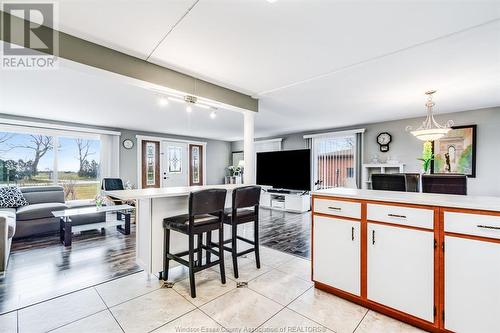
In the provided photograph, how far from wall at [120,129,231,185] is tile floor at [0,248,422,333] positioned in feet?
15.3

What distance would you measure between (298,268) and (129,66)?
9.70 ft

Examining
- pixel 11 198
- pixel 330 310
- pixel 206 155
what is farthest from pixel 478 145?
pixel 11 198

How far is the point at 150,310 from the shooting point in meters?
1.91

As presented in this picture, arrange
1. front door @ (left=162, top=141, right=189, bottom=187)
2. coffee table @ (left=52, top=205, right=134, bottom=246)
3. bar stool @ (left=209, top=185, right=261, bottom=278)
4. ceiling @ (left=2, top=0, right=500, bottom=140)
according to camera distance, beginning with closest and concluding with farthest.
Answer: ceiling @ (left=2, top=0, right=500, bottom=140) → bar stool @ (left=209, top=185, right=261, bottom=278) → coffee table @ (left=52, top=205, right=134, bottom=246) → front door @ (left=162, top=141, right=189, bottom=187)

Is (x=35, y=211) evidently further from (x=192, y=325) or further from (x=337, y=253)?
(x=337, y=253)

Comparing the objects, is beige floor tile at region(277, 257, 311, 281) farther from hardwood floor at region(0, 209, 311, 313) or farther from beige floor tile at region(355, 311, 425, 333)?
beige floor tile at region(355, 311, 425, 333)

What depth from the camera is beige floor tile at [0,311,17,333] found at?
1681 mm

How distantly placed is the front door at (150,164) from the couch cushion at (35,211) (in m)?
2.75

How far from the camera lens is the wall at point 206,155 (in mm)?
6275

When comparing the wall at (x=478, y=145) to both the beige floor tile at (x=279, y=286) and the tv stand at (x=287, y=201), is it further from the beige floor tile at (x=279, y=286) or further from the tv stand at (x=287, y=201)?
the beige floor tile at (x=279, y=286)

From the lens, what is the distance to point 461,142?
446 cm

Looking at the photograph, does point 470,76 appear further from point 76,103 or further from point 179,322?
point 76,103

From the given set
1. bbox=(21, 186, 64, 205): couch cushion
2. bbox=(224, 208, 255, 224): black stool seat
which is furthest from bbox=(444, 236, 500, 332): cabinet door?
bbox=(21, 186, 64, 205): couch cushion

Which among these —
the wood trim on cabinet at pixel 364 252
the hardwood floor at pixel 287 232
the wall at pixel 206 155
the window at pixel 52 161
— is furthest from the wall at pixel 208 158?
the wood trim on cabinet at pixel 364 252
